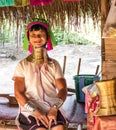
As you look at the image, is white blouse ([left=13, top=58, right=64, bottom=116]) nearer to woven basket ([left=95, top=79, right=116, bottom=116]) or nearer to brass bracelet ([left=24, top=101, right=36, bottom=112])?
brass bracelet ([left=24, top=101, right=36, bottom=112])

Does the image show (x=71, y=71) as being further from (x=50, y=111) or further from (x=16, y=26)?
(x=50, y=111)

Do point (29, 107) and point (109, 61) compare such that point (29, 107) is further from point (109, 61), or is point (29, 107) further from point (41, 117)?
point (109, 61)

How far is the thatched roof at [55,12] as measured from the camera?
4113 mm

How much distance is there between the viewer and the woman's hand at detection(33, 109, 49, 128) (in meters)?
2.64

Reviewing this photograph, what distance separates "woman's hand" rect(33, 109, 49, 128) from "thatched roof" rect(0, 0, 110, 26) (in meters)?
1.83

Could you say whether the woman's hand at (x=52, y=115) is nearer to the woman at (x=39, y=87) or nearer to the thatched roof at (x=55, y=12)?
the woman at (x=39, y=87)

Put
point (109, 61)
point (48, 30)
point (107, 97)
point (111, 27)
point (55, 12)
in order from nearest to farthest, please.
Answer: point (107, 97), point (111, 27), point (109, 61), point (48, 30), point (55, 12)

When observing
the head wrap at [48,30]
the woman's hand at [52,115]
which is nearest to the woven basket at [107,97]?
the woman's hand at [52,115]

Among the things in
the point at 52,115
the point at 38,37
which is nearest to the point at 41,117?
the point at 52,115

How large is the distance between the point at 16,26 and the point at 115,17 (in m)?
2.16

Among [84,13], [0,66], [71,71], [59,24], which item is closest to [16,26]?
[59,24]

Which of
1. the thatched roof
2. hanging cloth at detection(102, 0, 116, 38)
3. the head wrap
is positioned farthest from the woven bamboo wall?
the thatched roof

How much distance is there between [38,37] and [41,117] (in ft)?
2.20

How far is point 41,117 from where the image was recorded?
265 centimetres
